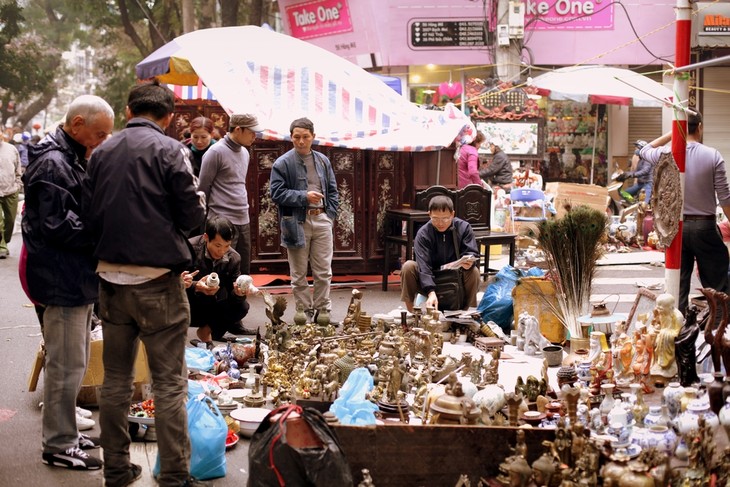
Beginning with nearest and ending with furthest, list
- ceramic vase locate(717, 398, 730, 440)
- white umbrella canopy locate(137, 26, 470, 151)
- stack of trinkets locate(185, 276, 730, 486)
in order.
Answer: stack of trinkets locate(185, 276, 730, 486) < ceramic vase locate(717, 398, 730, 440) < white umbrella canopy locate(137, 26, 470, 151)

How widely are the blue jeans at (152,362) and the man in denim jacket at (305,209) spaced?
13.9ft

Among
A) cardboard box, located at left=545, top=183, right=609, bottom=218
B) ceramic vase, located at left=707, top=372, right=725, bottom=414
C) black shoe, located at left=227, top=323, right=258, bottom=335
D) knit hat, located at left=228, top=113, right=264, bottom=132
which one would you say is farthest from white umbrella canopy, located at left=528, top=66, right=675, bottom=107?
ceramic vase, located at left=707, top=372, right=725, bottom=414

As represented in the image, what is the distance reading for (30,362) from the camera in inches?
311

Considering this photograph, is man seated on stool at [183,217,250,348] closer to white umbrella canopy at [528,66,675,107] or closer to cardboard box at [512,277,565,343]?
cardboard box at [512,277,565,343]

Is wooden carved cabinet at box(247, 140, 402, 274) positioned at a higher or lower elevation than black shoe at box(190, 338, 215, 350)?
higher

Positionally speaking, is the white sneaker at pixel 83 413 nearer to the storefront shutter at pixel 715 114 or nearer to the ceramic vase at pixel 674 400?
the ceramic vase at pixel 674 400

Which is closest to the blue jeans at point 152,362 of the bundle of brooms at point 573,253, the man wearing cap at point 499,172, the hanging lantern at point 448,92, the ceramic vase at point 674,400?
the ceramic vase at point 674,400

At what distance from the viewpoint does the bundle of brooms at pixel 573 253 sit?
776 cm

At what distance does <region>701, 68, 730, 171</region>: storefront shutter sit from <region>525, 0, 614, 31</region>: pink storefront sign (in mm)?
2677

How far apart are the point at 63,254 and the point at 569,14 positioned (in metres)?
17.3

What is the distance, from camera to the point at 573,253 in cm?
785

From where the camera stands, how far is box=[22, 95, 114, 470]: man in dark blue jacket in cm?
502

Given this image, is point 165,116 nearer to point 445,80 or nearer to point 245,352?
point 245,352

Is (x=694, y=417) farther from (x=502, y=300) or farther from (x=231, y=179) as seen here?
(x=231, y=179)
